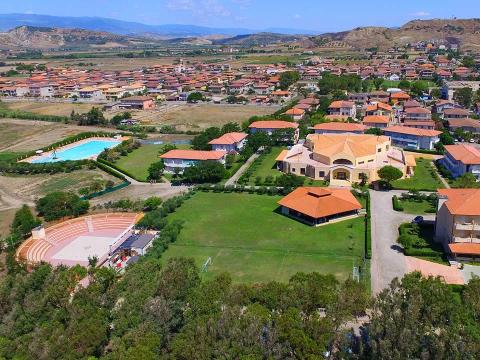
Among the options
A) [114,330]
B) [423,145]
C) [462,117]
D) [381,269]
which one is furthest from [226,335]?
[462,117]

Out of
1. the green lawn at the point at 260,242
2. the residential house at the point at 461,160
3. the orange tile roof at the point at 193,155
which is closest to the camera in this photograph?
the green lawn at the point at 260,242

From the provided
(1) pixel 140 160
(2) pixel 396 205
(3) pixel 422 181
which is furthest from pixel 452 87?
(1) pixel 140 160

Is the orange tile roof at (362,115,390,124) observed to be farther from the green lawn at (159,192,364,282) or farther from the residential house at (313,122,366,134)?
the green lawn at (159,192,364,282)

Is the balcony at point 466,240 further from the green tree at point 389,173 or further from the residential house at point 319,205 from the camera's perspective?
the green tree at point 389,173

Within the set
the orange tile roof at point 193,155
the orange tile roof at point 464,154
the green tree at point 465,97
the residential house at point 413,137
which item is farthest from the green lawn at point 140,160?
the green tree at point 465,97

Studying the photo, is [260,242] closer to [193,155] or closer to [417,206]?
[417,206]

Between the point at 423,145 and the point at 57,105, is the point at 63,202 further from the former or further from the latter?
the point at 57,105
